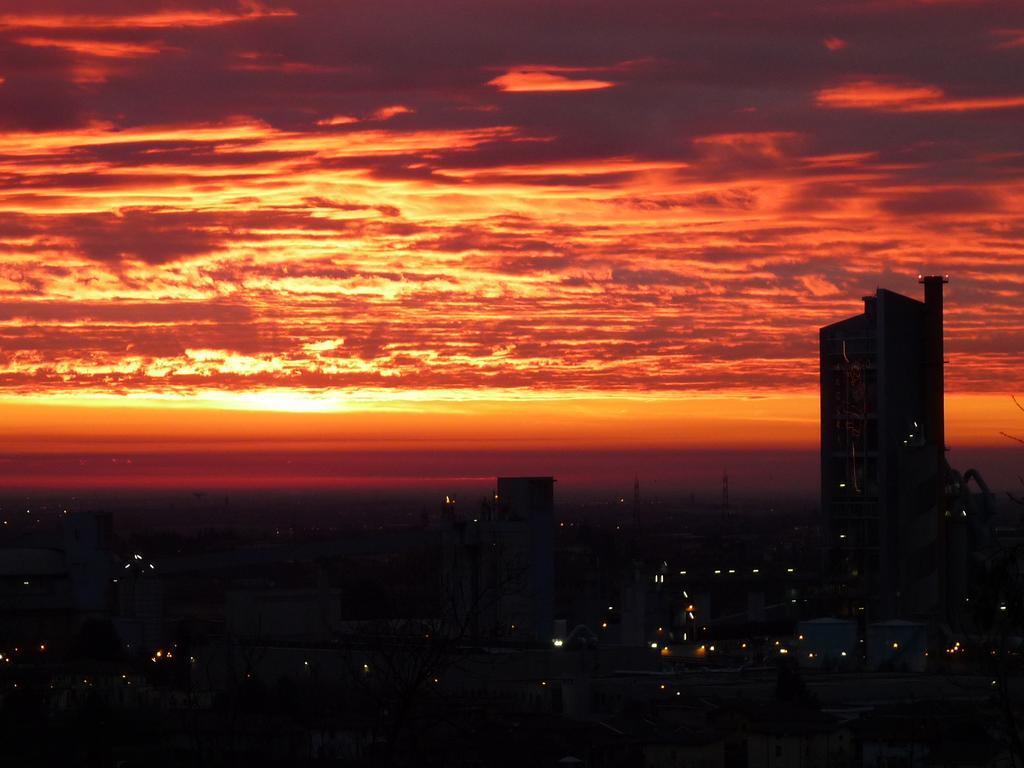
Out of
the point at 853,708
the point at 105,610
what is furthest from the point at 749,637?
the point at 105,610

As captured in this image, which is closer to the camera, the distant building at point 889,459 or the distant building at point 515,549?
the distant building at point 515,549

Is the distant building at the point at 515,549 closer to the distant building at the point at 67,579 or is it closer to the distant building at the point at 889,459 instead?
the distant building at the point at 889,459

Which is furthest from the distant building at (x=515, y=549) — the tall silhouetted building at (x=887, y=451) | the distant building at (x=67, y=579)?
the distant building at (x=67, y=579)

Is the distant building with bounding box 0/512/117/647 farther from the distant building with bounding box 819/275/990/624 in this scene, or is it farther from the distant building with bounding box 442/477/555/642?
the distant building with bounding box 819/275/990/624

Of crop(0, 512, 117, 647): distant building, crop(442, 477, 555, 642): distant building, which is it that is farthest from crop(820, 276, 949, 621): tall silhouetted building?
crop(0, 512, 117, 647): distant building

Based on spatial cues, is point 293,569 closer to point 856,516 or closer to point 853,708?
point 856,516

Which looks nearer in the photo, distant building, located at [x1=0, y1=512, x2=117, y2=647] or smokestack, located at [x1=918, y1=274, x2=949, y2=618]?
smokestack, located at [x1=918, y1=274, x2=949, y2=618]
